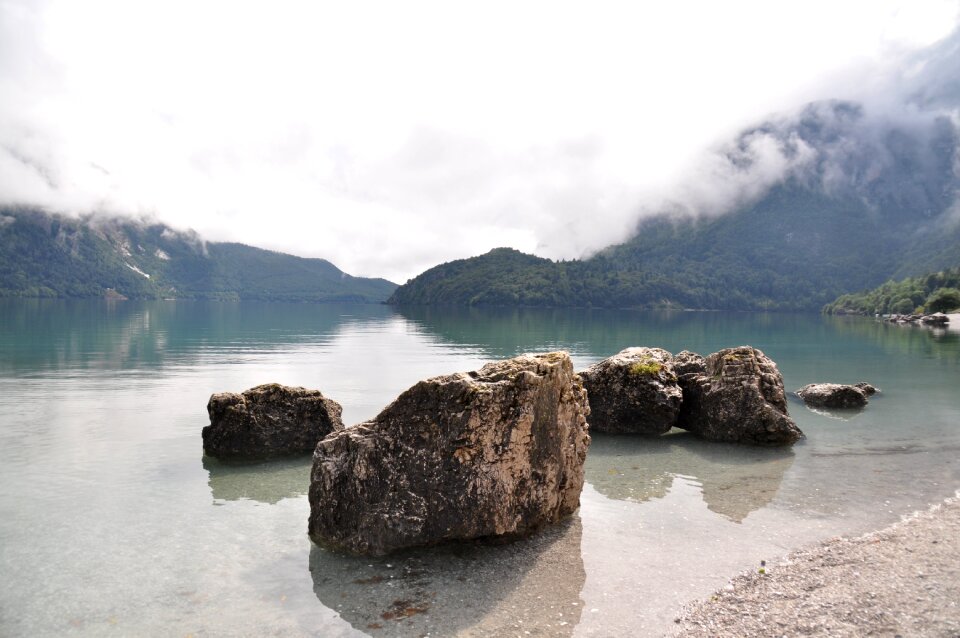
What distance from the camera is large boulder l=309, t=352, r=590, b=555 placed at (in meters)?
12.4

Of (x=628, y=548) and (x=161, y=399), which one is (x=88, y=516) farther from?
(x=161, y=399)

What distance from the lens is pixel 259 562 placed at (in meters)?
12.3

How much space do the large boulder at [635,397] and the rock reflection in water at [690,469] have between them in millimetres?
572

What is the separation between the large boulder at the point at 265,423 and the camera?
1998 cm

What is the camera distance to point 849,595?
393 inches

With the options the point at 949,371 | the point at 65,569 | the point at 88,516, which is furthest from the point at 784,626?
the point at 949,371

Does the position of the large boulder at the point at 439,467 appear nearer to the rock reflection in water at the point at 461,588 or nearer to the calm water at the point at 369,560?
the rock reflection in water at the point at 461,588

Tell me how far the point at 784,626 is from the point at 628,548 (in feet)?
13.1

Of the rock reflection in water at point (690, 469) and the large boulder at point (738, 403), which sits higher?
the large boulder at point (738, 403)

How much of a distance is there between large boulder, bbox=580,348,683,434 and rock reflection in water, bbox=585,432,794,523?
572 mm

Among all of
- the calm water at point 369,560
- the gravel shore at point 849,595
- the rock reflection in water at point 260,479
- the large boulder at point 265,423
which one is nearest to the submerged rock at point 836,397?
the calm water at point 369,560

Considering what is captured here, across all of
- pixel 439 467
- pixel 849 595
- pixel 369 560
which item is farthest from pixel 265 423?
pixel 849 595

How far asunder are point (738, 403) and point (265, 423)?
17013 mm

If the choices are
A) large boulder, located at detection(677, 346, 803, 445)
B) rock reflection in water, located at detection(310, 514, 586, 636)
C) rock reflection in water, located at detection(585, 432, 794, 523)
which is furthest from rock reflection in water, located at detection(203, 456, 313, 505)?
large boulder, located at detection(677, 346, 803, 445)
